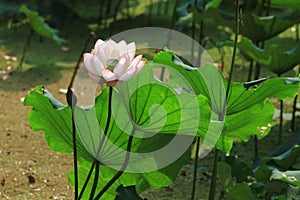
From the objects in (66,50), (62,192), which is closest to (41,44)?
(66,50)

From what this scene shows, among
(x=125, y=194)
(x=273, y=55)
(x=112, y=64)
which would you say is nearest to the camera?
(x=112, y=64)

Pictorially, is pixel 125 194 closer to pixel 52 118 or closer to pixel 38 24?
pixel 52 118

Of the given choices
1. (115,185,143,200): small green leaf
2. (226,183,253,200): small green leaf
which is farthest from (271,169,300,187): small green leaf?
(115,185,143,200): small green leaf

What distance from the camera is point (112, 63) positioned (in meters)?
1.14

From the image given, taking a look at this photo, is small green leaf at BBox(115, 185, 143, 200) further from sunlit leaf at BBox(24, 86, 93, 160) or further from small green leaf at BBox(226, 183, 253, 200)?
small green leaf at BBox(226, 183, 253, 200)

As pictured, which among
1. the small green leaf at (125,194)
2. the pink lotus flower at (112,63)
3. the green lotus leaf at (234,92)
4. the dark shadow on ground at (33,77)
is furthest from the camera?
the dark shadow on ground at (33,77)

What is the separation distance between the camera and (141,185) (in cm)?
150

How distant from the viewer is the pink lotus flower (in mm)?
1107

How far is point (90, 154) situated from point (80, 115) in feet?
0.27

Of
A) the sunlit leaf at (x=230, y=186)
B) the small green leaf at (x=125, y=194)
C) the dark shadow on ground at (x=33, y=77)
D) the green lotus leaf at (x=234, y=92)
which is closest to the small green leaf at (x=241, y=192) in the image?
the sunlit leaf at (x=230, y=186)


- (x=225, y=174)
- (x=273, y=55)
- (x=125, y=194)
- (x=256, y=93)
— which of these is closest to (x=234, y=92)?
(x=256, y=93)

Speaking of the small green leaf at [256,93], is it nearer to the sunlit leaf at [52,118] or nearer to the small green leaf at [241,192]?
the small green leaf at [241,192]

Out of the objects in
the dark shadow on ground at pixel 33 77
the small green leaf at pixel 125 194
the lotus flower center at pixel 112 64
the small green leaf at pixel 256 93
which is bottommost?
the dark shadow on ground at pixel 33 77

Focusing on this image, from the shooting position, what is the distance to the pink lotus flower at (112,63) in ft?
3.63
